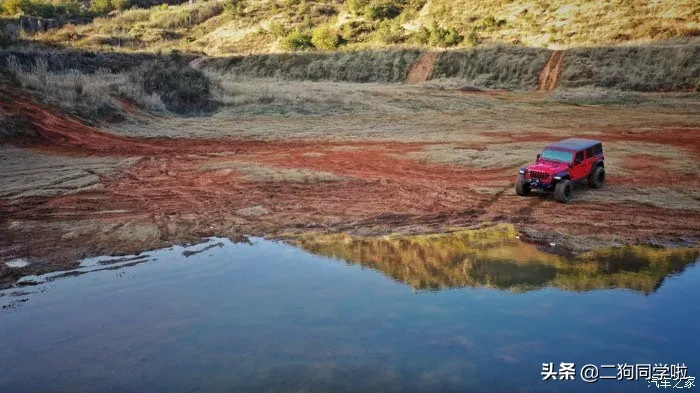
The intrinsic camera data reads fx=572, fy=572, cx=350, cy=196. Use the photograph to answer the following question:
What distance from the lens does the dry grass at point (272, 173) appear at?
A: 18297 mm

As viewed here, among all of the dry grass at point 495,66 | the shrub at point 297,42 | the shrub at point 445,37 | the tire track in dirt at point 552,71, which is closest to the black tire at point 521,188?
the tire track in dirt at point 552,71

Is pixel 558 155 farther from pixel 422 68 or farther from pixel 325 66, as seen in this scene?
pixel 325 66

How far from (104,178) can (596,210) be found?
1470cm

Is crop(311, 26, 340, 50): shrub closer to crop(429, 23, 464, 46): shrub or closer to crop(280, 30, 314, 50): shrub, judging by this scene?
crop(280, 30, 314, 50): shrub

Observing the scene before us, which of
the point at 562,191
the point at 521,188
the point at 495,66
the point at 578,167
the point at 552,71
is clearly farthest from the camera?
the point at 495,66

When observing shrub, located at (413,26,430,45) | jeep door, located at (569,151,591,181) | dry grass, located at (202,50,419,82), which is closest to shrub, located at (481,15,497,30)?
shrub, located at (413,26,430,45)

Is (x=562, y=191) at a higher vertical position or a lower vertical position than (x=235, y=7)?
lower

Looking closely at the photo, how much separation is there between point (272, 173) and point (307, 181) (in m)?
1.51

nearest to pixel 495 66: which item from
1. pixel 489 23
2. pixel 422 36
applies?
pixel 489 23

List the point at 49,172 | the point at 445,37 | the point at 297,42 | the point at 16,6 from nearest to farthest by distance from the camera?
the point at 49,172, the point at 445,37, the point at 297,42, the point at 16,6

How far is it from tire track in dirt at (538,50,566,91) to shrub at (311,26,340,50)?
997 inches

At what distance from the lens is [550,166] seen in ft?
51.4

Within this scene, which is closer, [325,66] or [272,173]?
[272,173]

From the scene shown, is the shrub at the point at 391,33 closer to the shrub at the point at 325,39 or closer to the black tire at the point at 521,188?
the shrub at the point at 325,39
